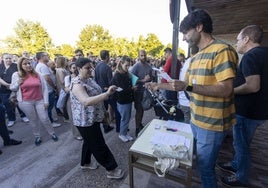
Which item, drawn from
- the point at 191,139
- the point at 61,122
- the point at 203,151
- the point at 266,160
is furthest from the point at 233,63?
the point at 61,122

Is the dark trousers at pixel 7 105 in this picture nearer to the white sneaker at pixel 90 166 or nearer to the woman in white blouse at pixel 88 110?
the white sneaker at pixel 90 166

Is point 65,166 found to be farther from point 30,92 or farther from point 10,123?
point 10,123

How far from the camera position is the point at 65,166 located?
2998 mm

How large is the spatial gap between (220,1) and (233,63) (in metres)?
3.58

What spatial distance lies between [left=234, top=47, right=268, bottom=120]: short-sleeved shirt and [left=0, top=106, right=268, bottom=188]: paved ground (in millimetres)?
1134

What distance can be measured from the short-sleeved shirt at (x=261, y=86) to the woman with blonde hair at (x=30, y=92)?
3.51 m

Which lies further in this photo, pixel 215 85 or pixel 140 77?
pixel 140 77

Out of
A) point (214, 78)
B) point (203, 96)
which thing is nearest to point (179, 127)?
point (203, 96)

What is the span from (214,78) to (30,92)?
3423mm

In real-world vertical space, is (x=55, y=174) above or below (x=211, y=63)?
below

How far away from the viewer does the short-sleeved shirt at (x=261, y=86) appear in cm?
Answer: 184

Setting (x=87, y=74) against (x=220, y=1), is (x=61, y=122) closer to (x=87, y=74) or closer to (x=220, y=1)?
(x=87, y=74)

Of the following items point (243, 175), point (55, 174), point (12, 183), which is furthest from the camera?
→ point (55, 174)

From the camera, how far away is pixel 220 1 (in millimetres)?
4172
